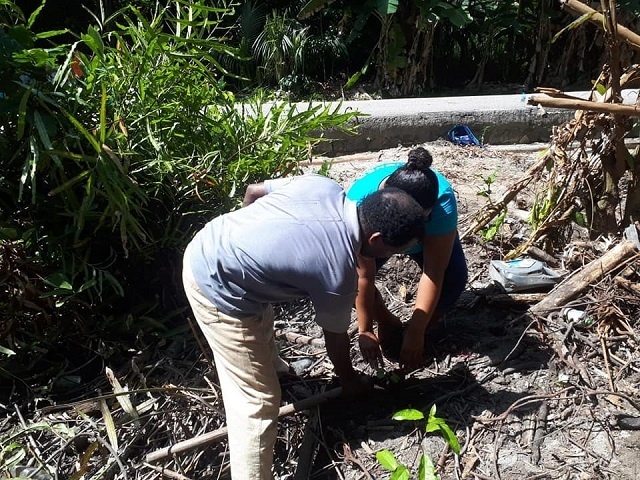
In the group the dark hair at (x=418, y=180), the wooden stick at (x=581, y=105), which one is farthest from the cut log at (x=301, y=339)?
the wooden stick at (x=581, y=105)

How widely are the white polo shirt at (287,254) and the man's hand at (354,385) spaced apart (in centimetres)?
42

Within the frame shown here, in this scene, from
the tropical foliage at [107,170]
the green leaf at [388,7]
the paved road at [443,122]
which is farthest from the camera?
the green leaf at [388,7]

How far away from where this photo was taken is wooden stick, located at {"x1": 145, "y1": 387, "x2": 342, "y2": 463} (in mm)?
2309

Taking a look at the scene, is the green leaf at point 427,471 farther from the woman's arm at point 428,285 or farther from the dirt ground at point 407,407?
the woman's arm at point 428,285

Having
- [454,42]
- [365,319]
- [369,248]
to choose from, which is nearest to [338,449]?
[365,319]

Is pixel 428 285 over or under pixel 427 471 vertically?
over

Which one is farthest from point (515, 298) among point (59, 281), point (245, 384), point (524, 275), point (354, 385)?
point (59, 281)

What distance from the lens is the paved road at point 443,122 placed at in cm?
526

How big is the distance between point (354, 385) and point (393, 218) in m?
0.84

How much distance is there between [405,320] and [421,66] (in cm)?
647

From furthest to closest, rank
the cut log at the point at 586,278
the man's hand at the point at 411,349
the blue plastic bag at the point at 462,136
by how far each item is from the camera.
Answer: the blue plastic bag at the point at 462,136 → the cut log at the point at 586,278 → the man's hand at the point at 411,349

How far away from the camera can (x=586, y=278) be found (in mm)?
2900

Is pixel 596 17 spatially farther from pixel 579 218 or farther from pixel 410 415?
pixel 410 415

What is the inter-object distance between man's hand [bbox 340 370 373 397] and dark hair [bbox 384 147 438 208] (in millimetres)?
725
